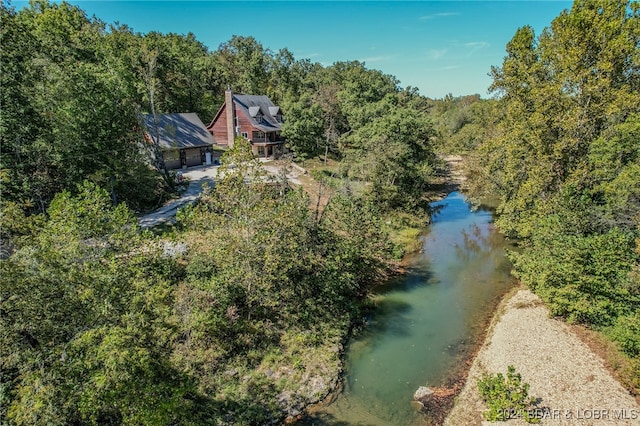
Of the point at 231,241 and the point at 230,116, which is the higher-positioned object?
the point at 230,116

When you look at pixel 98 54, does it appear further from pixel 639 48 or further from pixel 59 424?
pixel 639 48

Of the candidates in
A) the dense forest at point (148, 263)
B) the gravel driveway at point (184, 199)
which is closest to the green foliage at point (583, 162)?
the dense forest at point (148, 263)

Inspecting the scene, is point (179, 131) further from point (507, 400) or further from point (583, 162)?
point (507, 400)

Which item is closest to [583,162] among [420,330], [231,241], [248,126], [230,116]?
[420,330]

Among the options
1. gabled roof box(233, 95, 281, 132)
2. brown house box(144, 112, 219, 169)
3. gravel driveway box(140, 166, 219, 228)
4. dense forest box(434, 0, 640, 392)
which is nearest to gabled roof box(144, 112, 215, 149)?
brown house box(144, 112, 219, 169)

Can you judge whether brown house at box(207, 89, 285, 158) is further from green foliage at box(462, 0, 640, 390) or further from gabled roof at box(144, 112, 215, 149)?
green foliage at box(462, 0, 640, 390)

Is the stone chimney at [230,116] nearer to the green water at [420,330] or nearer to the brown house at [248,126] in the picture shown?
the brown house at [248,126]

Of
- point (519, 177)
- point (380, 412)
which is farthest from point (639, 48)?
point (380, 412)
